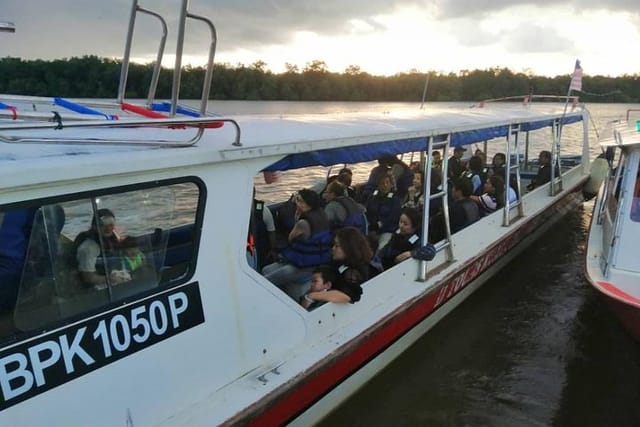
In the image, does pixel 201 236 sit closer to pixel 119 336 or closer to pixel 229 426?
pixel 119 336

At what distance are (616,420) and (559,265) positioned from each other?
Result: 169 inches

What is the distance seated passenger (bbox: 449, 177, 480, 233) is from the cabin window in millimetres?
4073

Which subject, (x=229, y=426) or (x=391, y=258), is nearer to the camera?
(x=229, y=426)

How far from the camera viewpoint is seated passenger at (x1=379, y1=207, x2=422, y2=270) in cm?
561

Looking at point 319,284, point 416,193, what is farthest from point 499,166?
point 319,284

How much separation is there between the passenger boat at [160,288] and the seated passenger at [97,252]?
0.7 inches

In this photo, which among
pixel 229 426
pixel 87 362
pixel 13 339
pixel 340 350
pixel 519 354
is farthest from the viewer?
pixel 519 354

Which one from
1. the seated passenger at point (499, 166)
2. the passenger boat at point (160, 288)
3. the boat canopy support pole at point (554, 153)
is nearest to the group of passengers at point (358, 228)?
the passenger boat at point (160, 288)

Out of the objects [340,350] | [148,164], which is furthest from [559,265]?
[148,164]

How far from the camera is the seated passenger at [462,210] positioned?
21.6ft

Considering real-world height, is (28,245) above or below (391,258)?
above

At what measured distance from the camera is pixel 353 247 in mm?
4426

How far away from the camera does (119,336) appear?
2746 mm

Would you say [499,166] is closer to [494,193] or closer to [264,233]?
[494,193]
